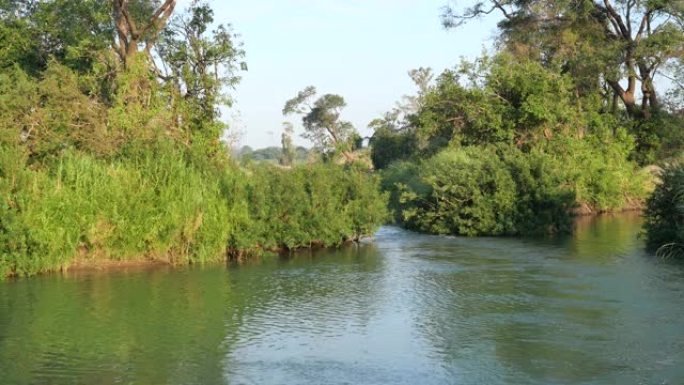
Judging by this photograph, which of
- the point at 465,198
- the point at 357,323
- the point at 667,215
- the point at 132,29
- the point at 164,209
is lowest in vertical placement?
the point at 357,323

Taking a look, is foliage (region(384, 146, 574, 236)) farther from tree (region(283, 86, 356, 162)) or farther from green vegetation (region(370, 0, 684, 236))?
tree (region(283, 86, 356, 162))

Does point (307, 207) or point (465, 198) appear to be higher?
point (465, 198)

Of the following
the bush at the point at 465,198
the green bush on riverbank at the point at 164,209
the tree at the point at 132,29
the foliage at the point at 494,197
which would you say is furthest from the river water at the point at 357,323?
the tree at the point at 132,29

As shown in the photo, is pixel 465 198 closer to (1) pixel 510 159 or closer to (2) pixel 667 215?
(1) pixel 510 159

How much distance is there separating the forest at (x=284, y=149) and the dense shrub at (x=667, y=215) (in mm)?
56

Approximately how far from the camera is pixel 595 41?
34.8 m

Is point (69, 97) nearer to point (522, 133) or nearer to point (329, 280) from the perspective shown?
point (329, 280)

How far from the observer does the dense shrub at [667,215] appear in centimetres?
1745

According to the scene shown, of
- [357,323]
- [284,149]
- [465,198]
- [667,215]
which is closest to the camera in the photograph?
[357,323]

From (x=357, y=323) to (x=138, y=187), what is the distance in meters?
7.22

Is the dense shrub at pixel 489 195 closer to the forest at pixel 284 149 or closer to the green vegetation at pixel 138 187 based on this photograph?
the forest at pixel 284 149

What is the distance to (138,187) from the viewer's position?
55.1ft

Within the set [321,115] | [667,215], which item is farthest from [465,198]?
[321,115]

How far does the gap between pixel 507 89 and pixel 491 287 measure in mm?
17063
